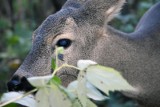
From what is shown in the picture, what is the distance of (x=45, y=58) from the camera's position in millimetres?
3172

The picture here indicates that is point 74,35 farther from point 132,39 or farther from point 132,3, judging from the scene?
point 132,3

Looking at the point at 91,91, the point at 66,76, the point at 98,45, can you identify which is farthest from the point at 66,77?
the point at 91,91

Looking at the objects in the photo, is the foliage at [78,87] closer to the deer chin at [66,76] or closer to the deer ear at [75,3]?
the deer chin at [66,76]

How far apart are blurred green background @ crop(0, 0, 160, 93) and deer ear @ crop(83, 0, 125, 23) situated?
124 cm

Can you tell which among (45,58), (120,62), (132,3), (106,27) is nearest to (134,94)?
(120,62)

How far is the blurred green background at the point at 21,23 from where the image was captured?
16.9 feet

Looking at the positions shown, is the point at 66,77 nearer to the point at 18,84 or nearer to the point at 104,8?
the point at 18,84

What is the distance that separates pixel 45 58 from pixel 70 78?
23cm

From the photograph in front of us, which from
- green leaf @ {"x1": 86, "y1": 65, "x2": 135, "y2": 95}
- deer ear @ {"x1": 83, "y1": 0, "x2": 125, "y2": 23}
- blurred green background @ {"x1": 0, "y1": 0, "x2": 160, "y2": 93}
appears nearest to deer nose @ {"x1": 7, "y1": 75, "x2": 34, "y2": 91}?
deer ear @ {"x1": 83, "y1": 0, "x2": 125, "y2": 23}

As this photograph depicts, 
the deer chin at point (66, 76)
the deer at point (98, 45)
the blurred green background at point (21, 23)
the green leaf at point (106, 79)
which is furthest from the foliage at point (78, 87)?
the blurred green background at point (21, 23)

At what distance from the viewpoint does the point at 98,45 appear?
137 inches

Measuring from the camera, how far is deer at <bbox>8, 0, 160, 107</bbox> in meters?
3.23

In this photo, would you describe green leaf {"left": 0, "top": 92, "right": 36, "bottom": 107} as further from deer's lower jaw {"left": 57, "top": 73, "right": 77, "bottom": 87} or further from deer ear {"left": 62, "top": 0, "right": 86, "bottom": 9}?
deer ear {"left": 62, "top": 0, "right": 86, "bottom": 9}

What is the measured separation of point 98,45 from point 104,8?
26 centimetres
